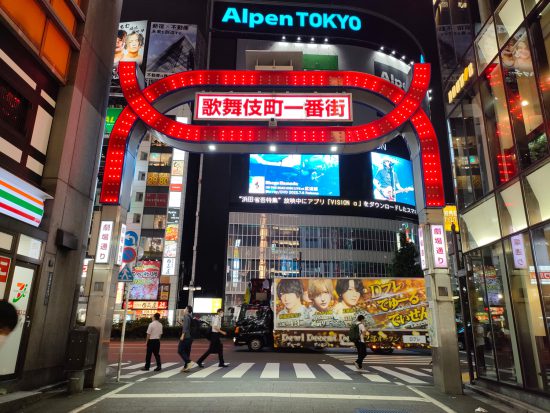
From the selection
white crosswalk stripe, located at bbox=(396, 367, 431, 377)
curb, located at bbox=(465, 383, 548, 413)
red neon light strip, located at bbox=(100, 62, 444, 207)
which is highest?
red neon light strip, located at bbox=(100, 62, 444, 207)

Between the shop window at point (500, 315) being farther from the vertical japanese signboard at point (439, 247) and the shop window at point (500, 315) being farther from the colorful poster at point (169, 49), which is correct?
the colorful poster at point (169, 49)

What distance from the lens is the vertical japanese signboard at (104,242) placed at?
9.99 m

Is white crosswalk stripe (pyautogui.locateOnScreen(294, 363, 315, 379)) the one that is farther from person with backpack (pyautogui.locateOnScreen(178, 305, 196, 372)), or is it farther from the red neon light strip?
the red neon light strip

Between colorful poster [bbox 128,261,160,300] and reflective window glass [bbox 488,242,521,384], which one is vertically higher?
colorful poster [bbox 128,261,160,300]

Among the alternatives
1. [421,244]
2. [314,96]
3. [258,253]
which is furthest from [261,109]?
[258,253]

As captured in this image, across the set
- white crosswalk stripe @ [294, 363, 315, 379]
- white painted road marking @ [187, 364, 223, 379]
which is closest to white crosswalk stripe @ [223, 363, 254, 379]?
white painted road marking @ [187, 364, 223, 379]

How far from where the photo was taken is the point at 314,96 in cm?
1185

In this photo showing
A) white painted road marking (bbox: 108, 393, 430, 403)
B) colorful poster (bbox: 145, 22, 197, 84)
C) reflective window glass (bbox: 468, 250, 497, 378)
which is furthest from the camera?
colorful poster (bbox: 145, 22, 197, 84)

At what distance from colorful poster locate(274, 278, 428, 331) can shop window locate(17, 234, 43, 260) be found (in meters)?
14.2

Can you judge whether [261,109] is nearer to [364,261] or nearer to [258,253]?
[258,253]

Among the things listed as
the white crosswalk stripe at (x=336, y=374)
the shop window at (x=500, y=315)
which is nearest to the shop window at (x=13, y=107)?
the white crosswalk stripe at (x=336, y=374)

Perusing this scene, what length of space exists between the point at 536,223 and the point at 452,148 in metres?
5.55

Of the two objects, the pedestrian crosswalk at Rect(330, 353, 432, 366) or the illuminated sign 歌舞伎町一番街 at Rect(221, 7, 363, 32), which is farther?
the illuminated sign 歌舞伎町一番街 at Rect(221, 7, 363, 32)

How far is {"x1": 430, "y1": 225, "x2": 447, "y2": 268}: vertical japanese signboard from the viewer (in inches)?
387
